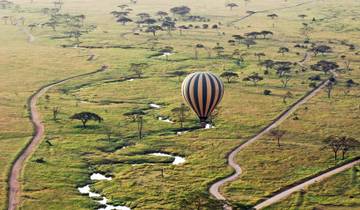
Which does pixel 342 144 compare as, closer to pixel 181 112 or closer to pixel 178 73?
pixel 181 112

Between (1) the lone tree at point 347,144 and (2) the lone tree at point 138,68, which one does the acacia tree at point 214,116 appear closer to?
(1) the lone tree at point 347,144

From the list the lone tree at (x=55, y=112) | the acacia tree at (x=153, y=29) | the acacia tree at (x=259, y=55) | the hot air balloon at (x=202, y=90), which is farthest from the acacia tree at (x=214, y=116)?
the acacia tree at (x=153, y=29)

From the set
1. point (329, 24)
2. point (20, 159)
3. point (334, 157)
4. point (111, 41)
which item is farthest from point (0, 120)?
point (329, 24)

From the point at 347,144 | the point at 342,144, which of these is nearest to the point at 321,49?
the point at 347,144

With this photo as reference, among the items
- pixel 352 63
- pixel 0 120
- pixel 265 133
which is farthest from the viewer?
pixel 352 63

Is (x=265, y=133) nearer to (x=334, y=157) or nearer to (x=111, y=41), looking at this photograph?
(x=334, y=157)

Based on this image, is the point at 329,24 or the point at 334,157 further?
the point at 329,24

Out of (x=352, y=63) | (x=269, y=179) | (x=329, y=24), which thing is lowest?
(x=269, y=179)
